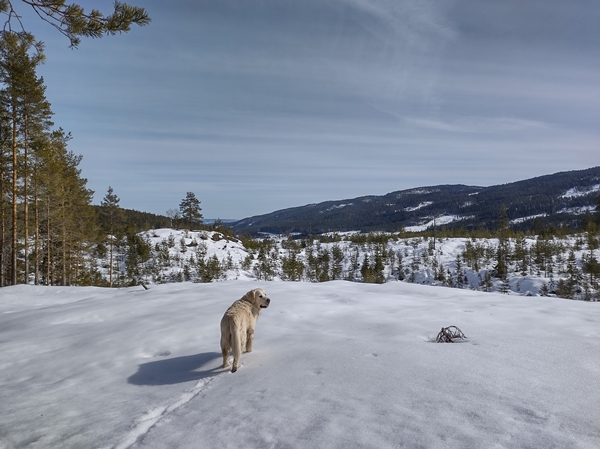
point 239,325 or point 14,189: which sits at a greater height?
point 14,189

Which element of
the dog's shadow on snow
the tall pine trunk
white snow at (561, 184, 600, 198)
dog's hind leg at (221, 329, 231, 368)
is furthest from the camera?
white snow at (561, 184, 600, 198)

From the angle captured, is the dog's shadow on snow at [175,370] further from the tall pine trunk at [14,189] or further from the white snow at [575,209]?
the white snow at [575,209]

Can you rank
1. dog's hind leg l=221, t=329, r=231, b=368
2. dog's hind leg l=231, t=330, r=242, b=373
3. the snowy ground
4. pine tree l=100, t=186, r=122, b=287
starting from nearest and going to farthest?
1. the snowy ground
2. dog's hind leg l=231, t=330, r=242, b=373
3. dog's hind leg l=221, t=329, r=231, b=368
4. pine tree l=100, t=186, r=122, b=287

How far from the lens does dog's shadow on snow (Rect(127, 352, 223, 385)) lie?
389 centimetres

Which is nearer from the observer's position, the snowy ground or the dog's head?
the snowy ground

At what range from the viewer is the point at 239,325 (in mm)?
4230

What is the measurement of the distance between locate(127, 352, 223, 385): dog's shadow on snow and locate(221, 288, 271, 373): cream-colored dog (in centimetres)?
30

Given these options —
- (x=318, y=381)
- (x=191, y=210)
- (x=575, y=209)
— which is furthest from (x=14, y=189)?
(x=575, y=209)

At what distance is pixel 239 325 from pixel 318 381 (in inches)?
55.1

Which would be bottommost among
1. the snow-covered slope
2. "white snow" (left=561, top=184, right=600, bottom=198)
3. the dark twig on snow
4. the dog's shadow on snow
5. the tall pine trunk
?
the snow-covered slope

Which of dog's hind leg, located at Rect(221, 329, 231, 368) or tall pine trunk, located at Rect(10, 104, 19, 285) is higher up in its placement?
tall pine trunk, located at Rect(10, 104, 19, 285)

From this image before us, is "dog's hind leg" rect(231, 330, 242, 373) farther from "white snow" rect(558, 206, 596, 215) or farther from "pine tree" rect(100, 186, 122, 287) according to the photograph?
"white snow" rect(558, 206, 596, 215)

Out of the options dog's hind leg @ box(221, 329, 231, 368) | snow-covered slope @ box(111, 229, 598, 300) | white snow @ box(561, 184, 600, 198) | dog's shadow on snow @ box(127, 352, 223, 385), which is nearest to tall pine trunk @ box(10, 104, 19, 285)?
dog's shadow on snow @ box(127, 352, 223, 385)

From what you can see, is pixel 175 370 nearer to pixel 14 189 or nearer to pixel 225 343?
pixel 225 343
